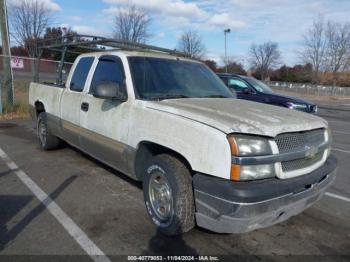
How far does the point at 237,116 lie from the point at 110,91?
63.3 inches

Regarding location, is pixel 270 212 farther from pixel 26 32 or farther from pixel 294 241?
pixel 26 32

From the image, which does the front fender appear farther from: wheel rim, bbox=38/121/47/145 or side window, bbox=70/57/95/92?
wheel rim, bbox=38/121/47/145

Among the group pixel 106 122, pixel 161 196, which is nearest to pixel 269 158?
pixel 161 196

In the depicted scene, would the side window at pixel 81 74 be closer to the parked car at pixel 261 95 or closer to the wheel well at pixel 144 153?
the wheel well at pixel 144 153

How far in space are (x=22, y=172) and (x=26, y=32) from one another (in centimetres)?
3455

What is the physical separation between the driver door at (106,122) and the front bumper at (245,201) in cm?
144

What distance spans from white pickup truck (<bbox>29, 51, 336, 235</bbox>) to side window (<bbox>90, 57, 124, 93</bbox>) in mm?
15

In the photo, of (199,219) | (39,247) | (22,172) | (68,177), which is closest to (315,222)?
(199,219)

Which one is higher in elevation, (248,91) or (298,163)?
(248,91)

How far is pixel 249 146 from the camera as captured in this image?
9.72ft

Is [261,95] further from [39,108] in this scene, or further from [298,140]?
[298,140]

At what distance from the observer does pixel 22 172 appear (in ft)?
18.4

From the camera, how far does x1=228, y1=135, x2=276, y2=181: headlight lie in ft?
9.55

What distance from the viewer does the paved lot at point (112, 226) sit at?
3.35 m
